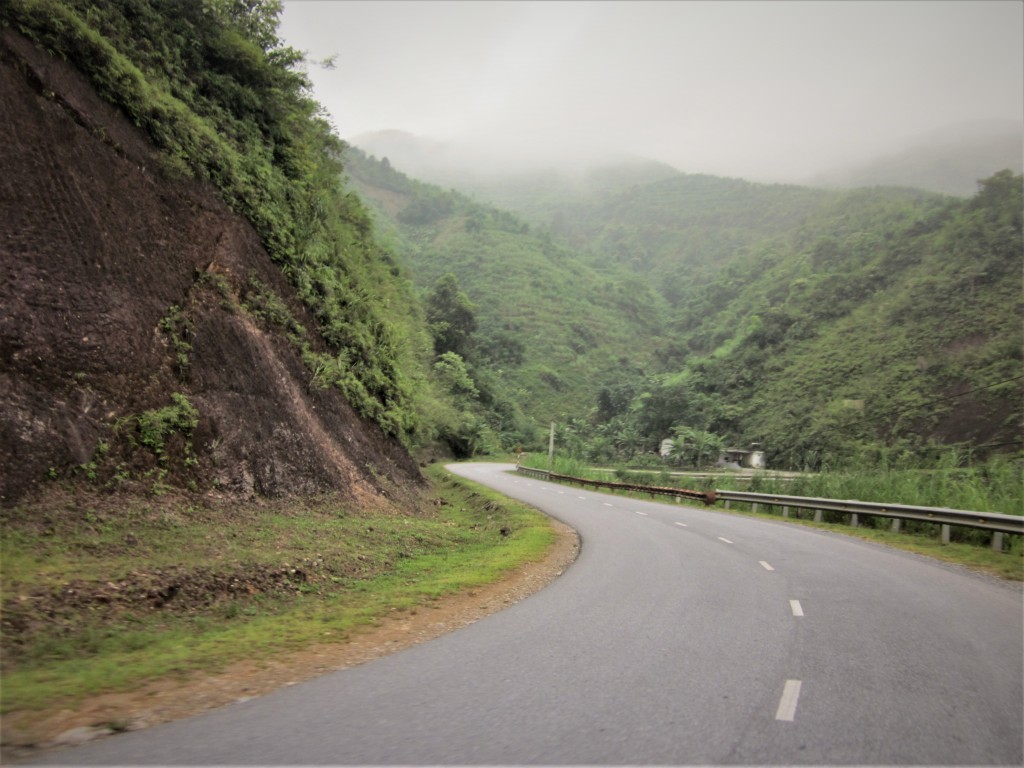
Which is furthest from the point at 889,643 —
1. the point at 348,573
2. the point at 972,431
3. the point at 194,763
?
the point at 972,431

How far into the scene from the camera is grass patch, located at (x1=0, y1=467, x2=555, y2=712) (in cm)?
585

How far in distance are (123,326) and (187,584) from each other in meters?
5.89

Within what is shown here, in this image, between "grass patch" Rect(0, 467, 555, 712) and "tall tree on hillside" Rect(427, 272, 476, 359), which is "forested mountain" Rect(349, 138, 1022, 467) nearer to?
"tall tree on hillside" Rect(427, 272, 476, 359)

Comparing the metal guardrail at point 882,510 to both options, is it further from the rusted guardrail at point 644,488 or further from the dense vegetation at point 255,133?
the dense vegetation at point 255,133

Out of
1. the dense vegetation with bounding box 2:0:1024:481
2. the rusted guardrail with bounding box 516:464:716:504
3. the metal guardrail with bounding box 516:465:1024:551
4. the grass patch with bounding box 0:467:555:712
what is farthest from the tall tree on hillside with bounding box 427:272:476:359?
the grass patch with bounding box 0:467:555:712

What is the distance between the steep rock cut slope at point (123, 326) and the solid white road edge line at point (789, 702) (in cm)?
988

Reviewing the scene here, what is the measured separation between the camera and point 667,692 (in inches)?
201

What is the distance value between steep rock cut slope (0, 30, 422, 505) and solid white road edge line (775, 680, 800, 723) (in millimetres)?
9881

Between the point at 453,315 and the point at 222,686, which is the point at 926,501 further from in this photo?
Result: the point at 453,315

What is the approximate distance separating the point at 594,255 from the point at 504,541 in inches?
6106

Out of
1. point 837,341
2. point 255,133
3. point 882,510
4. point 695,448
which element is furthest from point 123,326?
point 837,341

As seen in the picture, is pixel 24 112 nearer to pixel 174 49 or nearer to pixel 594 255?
pixel 174 49

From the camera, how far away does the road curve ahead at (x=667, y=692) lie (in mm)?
4051

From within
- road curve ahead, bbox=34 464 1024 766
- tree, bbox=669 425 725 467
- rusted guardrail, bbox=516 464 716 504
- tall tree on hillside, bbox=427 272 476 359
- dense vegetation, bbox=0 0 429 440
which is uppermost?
tall tree on hillside, bbox=427 272 476 359
